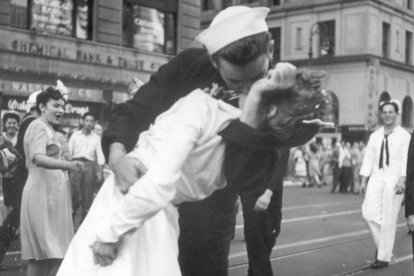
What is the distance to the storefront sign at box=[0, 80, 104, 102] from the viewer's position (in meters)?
19.8

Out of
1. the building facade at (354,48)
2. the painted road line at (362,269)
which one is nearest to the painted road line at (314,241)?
the painted road line at (362,269)

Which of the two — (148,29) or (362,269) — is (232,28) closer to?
(362,269)

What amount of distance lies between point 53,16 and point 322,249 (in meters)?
14.6

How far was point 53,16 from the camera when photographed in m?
21.4

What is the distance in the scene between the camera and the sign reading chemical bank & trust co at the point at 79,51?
20.1 m

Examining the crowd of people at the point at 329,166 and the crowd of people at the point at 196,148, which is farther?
the crowd of people at the point at 329,166

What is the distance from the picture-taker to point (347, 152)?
24266 millimetres

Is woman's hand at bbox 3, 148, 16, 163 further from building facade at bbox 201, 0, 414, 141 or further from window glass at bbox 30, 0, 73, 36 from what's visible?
building facade at bbox 201, 0, 414, 141

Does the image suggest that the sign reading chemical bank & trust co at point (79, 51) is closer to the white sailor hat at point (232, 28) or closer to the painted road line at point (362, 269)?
the painted road line at point (362, 269)

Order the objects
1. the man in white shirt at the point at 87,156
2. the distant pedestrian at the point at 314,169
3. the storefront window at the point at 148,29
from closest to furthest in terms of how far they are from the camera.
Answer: the man in white shirt at the point at 87,156, the storefront window at the point at 148,29, the distant pedestrian at the point at 314,169

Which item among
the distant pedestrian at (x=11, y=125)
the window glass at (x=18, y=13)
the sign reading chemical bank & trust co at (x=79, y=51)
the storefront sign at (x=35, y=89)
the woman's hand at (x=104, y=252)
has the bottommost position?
the woman's hand at (x=104, y=252)

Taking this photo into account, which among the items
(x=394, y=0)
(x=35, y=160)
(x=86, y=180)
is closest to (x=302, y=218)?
(x=86, y=180)

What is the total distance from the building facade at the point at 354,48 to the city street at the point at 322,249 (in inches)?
1093

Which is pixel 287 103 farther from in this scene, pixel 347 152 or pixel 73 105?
pixel 347 152
